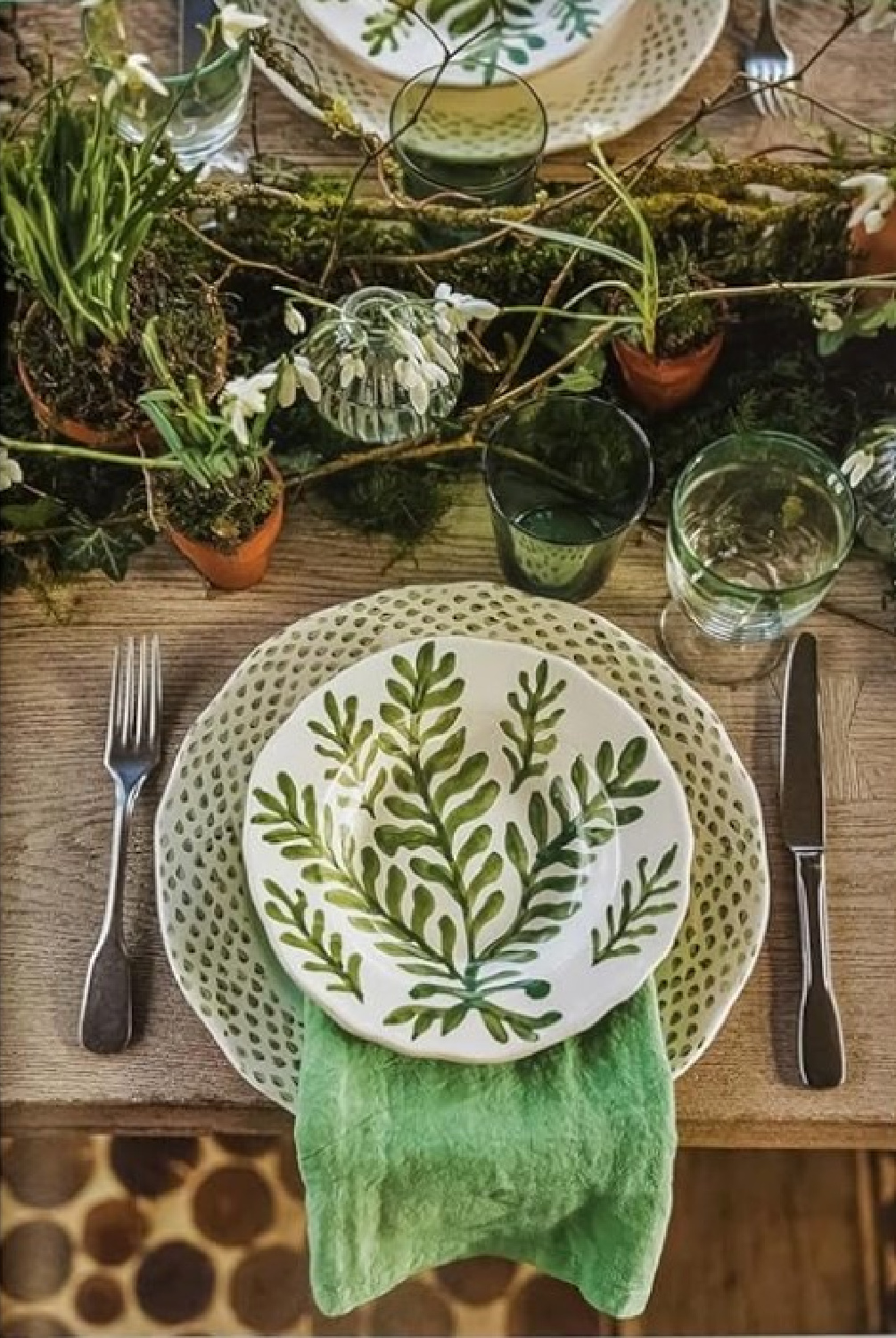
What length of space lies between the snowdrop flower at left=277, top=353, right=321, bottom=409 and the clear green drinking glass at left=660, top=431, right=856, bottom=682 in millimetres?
207

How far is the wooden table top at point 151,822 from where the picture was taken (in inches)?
29.5

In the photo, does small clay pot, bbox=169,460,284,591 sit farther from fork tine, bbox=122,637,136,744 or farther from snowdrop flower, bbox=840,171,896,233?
snowdrop flower, bbox=840,171,896,233

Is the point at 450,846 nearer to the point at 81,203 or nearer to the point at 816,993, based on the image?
the point at 816,993

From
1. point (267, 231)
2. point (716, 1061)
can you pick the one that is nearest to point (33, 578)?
point (267, 231)

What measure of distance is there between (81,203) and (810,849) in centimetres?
50

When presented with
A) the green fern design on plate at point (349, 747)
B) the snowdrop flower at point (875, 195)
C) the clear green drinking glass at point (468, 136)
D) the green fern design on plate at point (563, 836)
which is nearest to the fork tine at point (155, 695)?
the green fern design on plate at point (349, 747)

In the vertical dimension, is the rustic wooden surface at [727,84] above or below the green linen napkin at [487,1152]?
above

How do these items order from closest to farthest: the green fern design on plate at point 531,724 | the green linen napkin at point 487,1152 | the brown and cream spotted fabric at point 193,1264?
1. the green linen napkin at point 487,1152
2. the green fern design on plate at point 531,724
3. the brown and cream spotted fabric at point 193,1264

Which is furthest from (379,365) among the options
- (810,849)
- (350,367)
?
(810,849)

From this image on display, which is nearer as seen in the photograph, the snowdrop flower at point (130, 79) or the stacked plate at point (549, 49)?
the snowdrop flower at point (130, 79)

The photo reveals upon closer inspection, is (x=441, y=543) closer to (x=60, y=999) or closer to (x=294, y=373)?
(x=294, y=373)

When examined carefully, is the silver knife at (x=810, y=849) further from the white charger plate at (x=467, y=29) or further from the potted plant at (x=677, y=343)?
the white charger plate at (x=467, y=29)

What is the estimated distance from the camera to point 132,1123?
2.49ft

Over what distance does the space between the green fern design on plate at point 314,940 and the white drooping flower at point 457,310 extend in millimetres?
298
